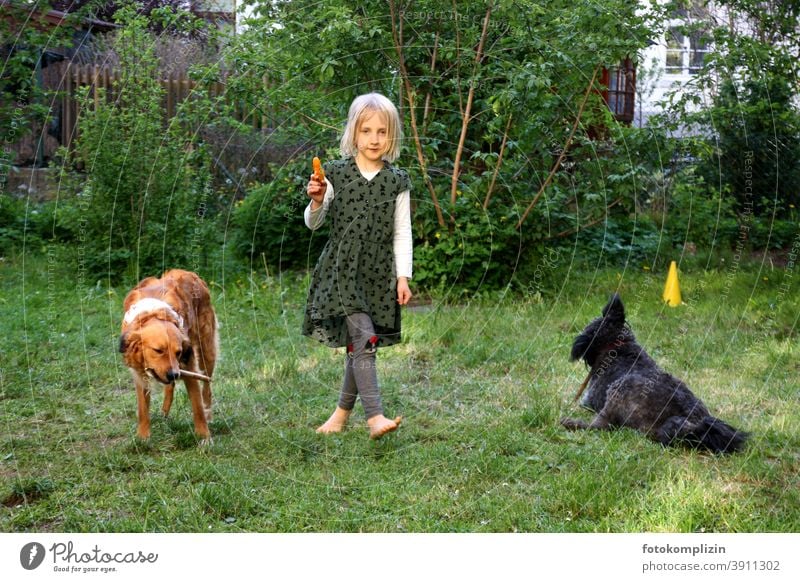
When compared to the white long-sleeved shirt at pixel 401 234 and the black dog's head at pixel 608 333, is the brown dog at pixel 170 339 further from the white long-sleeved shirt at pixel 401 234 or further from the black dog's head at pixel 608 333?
the black dog's head at pixel 608 333

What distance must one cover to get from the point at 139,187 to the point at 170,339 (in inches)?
100

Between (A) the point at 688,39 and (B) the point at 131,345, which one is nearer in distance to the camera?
(B) the point at 131,345

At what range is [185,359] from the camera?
3467mm

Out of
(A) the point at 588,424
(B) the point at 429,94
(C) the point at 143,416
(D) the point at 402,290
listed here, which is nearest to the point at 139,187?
(B) the point at 429,94

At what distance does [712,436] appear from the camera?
3463 millimetres

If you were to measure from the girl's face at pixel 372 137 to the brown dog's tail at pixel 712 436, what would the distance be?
5.33 ft

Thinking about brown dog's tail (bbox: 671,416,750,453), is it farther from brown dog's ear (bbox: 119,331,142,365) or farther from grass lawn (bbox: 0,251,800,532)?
brown dog's ear (bbox: 119,331,142,365)

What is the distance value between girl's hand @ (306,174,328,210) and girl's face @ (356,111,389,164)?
0.23m

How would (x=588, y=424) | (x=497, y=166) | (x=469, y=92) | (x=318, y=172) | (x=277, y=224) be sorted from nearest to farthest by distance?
(x=318, y=172)
(x=588, y=424)
(x=469, y=92)
(x=497, y=166)
(x=277, y=224)

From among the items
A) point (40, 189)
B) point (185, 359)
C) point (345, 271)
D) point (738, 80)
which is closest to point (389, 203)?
point (345, 271)

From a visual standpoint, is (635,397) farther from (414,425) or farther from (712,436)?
(414,425)

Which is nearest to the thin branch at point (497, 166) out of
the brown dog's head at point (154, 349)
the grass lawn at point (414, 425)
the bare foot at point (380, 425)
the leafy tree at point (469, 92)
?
the leafy tree at point (469, 92)

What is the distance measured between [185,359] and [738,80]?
3.10 meters

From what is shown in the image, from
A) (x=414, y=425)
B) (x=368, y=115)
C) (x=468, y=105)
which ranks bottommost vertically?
(x=414, y=425)
